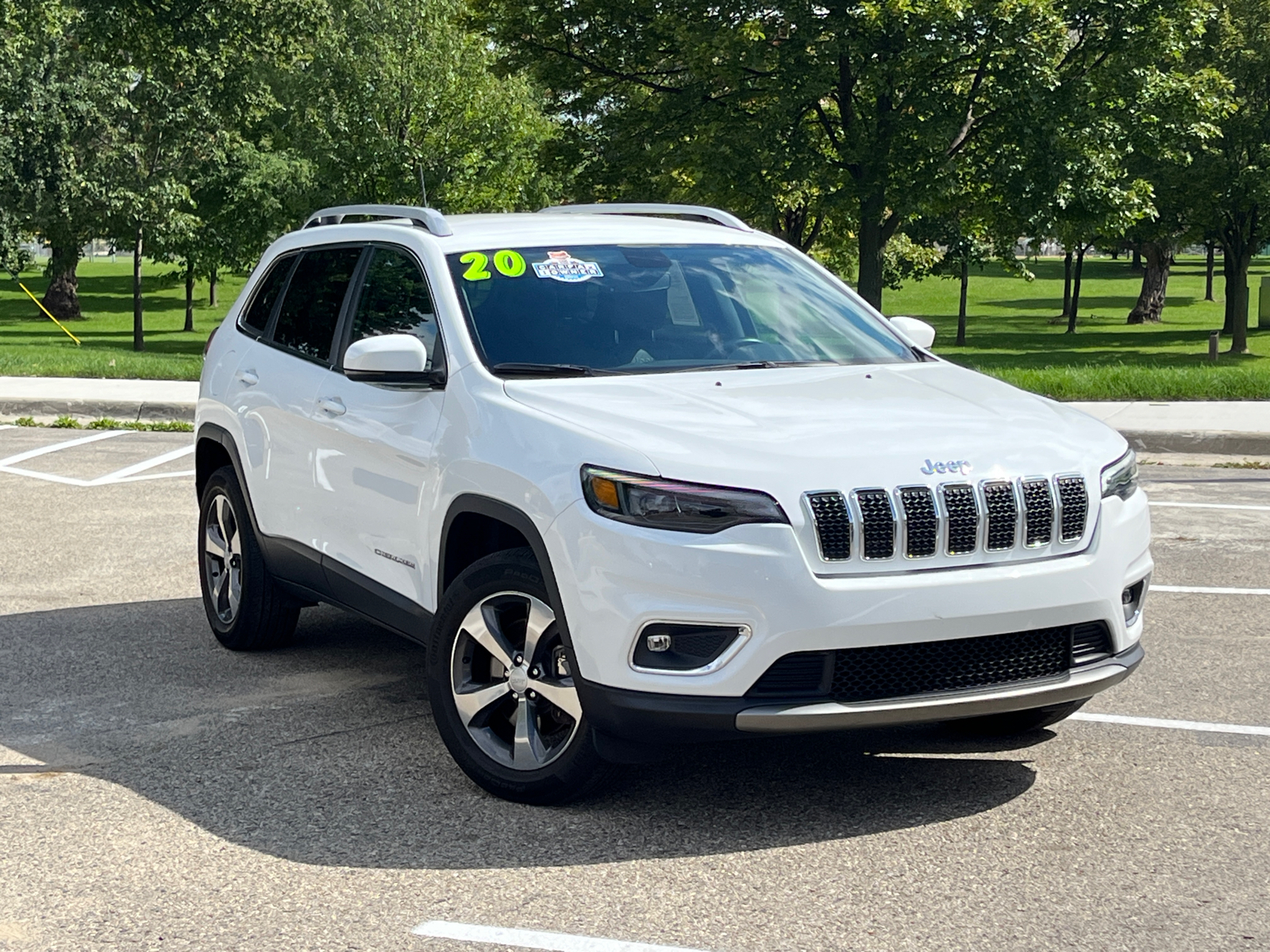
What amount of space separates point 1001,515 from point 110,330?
5123 cm

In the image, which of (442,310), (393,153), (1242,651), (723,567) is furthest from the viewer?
(393,153)

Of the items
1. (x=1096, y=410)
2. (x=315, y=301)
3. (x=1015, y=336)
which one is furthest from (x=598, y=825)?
(x=1015, y=336)

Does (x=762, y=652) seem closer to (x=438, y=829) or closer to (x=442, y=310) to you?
(x=438, y=829)

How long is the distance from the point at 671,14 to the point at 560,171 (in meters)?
4.72

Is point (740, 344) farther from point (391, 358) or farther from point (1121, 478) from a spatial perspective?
point (1121, 478)

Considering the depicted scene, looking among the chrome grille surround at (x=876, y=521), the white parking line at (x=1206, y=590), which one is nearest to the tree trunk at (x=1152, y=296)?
the white parking line at (x=1206, y=590)

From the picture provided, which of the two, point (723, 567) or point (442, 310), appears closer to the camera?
point (723, 567)

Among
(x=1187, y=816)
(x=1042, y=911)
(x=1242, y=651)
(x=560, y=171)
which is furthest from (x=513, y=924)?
(x=560, y=171)

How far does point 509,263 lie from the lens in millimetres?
5836

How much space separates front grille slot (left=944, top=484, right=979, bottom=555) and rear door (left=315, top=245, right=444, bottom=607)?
173cm

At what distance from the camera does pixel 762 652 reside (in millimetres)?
4352

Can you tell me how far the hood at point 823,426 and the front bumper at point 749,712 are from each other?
588 millimetres

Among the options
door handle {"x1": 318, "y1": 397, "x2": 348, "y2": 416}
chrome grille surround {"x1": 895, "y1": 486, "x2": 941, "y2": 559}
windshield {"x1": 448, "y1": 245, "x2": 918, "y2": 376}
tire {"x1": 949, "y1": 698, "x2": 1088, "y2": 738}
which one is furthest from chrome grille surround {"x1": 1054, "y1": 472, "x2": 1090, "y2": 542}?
door handle {"x1": 318, "y1": 397, "x2": 348, "y2": 416}

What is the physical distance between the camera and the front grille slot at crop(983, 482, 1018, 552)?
4520mm
